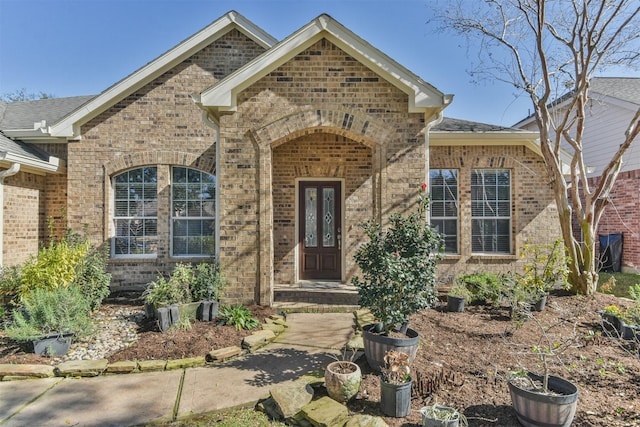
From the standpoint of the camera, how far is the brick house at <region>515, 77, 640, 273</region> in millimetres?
10500

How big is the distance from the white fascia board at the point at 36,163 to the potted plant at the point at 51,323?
3213mm

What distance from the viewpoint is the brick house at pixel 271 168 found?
6.36 metres

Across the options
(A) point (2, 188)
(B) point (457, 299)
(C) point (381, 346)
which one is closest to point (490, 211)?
(B) point (457, 299)

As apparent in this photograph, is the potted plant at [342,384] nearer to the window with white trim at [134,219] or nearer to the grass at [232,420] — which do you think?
the grass at [232,420]

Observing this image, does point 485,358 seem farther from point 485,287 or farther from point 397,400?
point 485,287

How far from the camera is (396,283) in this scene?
13.5 feet

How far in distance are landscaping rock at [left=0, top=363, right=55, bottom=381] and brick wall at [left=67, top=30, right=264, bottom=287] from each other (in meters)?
4.12

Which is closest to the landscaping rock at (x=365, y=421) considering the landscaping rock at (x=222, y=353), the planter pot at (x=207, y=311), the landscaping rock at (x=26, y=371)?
the landscaping rock at (x=222, y=353)

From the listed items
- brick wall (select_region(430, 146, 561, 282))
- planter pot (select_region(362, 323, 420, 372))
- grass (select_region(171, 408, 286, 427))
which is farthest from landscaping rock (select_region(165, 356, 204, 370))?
brick wall (select_region(430, 146, 561, 282))

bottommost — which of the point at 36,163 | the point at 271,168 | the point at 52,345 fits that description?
the point at 52,345

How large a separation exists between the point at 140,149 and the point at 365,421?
7896 millimetres

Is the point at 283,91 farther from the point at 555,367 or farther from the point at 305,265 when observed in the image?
the point at 555,367

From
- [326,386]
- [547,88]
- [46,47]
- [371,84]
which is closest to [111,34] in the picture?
[46,47]

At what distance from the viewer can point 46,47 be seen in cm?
945
